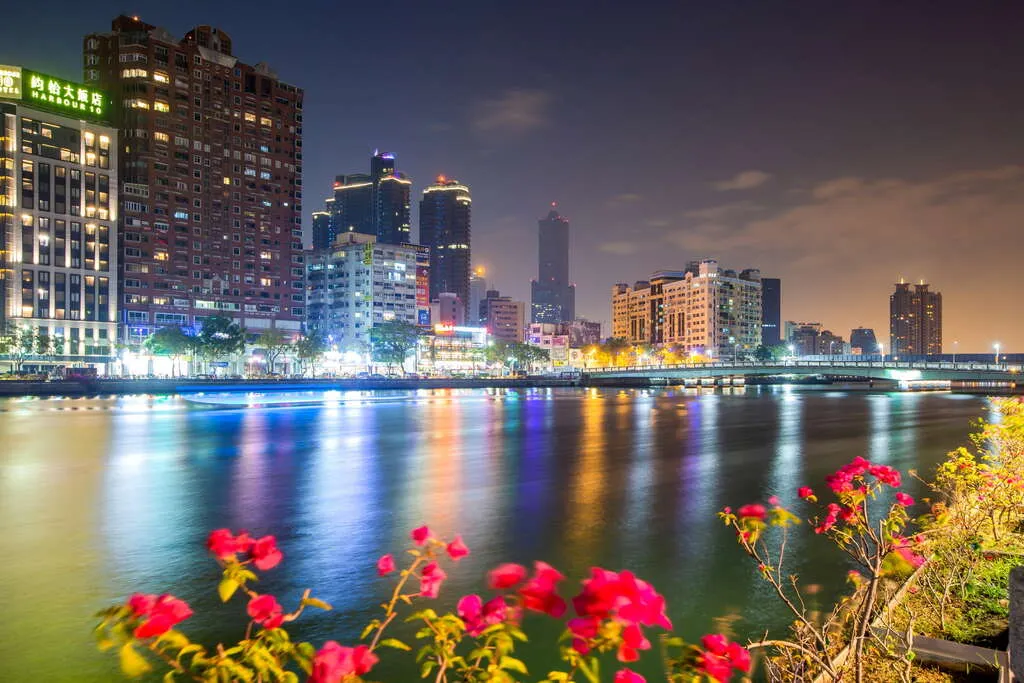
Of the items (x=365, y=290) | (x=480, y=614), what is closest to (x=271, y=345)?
(x=365, y=290)

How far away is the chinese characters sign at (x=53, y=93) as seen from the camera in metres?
114

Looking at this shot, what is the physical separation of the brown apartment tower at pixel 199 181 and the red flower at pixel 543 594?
455 ft

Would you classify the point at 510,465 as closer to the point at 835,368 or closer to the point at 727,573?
the point at 727,573

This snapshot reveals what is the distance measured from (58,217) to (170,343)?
32982 millimetres

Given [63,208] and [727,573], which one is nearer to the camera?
[727,573]

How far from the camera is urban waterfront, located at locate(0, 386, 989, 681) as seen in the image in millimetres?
12250

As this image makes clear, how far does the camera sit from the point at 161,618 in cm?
323

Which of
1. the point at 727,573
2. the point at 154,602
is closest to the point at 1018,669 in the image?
the point at 154,602

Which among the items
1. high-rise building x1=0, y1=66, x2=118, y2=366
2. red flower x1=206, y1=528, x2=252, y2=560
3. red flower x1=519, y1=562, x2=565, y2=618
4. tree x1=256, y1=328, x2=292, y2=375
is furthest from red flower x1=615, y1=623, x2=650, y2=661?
tree x1=256, y1=328, x2=292, y2=375

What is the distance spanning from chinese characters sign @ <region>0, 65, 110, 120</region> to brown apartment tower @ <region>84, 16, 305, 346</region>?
8939 millimetres

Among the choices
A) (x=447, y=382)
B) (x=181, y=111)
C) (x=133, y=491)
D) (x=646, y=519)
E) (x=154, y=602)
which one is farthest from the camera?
(x=181, y=111)

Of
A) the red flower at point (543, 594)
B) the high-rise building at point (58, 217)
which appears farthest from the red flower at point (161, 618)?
the high-rise building at point (58, 217)

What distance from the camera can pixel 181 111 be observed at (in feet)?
452

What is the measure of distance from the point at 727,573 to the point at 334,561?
874 cm
